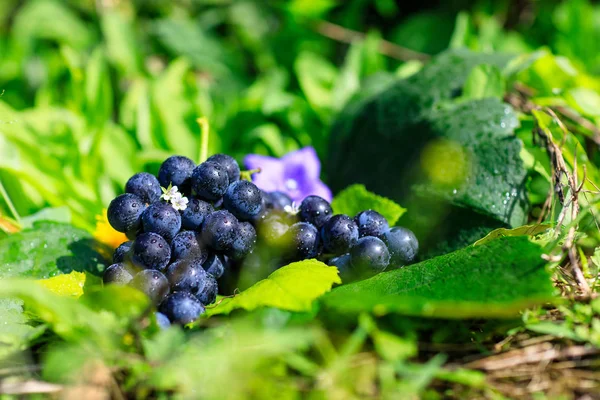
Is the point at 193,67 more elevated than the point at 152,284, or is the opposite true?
the point at 193,67

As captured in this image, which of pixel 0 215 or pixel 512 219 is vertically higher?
pixel 512 219

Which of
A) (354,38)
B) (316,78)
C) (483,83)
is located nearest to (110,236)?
(483,83)

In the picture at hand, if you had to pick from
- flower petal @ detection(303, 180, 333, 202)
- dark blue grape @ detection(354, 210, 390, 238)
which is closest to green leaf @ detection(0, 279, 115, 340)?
dark blue grape @ detection(354, 210, 390, 238)

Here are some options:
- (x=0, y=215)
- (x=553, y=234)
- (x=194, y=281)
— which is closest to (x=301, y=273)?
(x=194, y=281)

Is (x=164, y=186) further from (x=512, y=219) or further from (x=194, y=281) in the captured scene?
(x=512, y=219)

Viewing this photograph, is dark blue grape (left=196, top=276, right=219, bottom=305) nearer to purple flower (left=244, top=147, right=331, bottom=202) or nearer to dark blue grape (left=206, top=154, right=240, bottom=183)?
dark blue grape (left=206, top=154, right=240, bottom=183)

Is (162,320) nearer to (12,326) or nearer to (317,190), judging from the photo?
(12,326)
